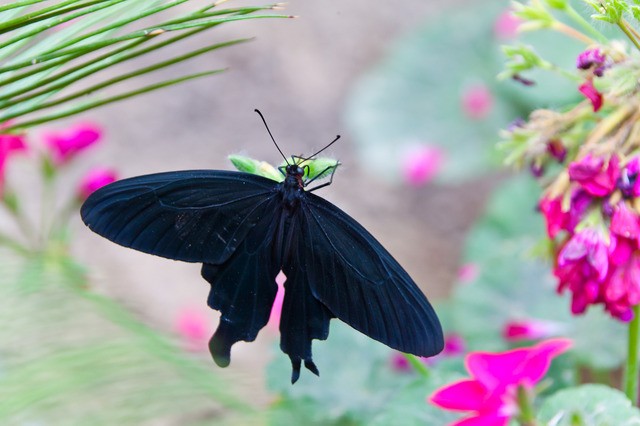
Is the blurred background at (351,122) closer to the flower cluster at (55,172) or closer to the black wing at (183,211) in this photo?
the flower cluster at (55,172)

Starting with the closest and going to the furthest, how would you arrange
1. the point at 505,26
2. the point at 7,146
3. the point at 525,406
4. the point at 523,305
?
the point at 525,406, the point at 7,146, the point at 523,305, the point at 505,26

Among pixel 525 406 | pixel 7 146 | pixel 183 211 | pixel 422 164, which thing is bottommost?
pixel 525 406

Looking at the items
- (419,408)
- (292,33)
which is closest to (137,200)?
(419,408)

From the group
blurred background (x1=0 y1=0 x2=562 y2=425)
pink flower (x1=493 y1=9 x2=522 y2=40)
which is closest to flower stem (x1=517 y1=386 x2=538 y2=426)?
blurred background (x1=0 y1=0 x2=562 y2=425)

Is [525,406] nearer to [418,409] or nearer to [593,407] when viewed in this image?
[593,407]

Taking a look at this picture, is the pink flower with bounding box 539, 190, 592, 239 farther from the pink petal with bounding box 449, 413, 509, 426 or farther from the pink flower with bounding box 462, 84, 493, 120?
the pink flower with bounding box 462, 84, 493, 120

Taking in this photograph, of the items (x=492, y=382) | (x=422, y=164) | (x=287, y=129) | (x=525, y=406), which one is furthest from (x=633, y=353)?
(x=287, y=129)
